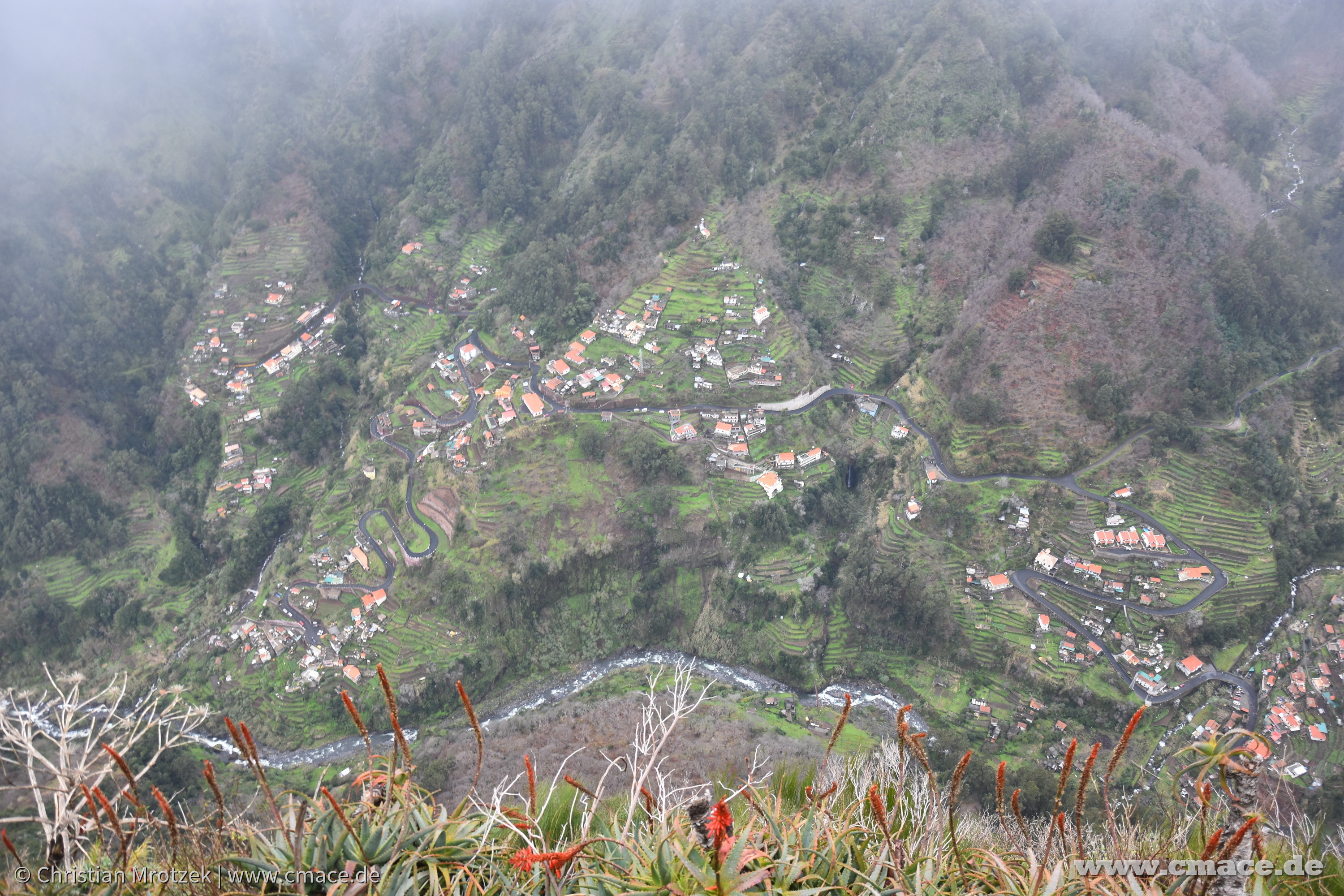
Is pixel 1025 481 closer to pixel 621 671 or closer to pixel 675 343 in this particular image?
pixel 675 343

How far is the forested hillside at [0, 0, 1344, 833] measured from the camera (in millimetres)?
27469

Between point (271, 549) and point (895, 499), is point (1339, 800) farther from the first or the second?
point (271, 549)

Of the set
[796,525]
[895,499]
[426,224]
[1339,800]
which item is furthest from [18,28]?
[1339,800]

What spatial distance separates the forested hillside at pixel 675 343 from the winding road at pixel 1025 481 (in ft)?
1.09

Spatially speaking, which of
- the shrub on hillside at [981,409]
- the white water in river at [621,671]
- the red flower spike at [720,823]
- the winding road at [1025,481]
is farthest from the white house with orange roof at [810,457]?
the red flower spike at [720,823]

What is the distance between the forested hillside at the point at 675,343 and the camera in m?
27.5

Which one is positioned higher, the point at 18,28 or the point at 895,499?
the point at 18,28

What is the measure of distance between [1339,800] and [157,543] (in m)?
44.6

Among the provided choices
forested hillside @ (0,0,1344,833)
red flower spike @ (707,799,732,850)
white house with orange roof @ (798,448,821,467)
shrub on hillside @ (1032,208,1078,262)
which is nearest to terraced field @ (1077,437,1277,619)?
forested hillside @ (0,0,1344,833)

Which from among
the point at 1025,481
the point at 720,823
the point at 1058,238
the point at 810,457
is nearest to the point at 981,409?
the point at 1025,481

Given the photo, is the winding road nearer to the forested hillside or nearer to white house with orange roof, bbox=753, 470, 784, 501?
the forested hillside

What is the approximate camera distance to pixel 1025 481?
92.2 feet

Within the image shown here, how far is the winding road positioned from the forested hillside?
1.09 feet

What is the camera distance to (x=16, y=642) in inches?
1150
